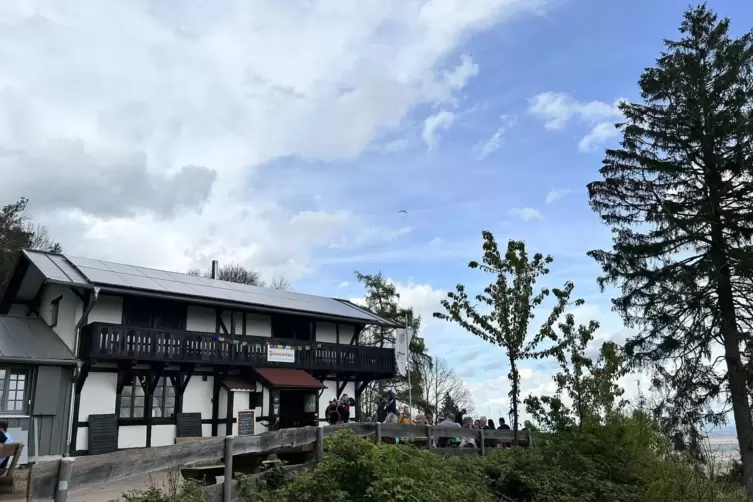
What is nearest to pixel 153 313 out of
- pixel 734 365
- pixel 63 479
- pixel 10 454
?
pixel 10 454

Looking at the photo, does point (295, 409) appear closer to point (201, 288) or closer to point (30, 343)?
point (201, 288)

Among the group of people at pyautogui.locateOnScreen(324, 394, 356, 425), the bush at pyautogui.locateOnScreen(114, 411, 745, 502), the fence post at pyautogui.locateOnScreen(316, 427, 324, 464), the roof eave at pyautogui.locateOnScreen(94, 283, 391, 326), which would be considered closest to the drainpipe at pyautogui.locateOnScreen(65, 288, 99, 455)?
the roof eave at pyautogui.locateOnScreen(94, 283, 391, 326)

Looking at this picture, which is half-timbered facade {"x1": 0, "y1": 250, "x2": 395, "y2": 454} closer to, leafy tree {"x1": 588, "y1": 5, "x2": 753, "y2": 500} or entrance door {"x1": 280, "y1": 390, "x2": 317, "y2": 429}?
entrance door {"x1": 280, "y1": 390, "x2": 317, "y2": 429}

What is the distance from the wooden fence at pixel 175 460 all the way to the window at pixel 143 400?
28.2ft

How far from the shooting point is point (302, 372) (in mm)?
21781

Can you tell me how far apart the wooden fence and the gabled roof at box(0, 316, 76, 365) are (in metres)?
7.52

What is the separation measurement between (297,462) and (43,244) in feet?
99.8

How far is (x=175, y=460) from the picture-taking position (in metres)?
6.82

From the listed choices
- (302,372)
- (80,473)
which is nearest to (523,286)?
(80,473)

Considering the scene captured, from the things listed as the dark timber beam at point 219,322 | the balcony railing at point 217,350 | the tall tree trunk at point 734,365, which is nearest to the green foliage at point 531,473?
the tall tree trunk at point 734,365

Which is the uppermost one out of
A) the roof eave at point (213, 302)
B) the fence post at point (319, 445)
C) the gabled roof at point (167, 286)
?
the gabled roof at point (167, 286)

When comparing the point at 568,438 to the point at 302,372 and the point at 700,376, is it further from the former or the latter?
the point at 302,372

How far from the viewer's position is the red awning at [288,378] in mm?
19969

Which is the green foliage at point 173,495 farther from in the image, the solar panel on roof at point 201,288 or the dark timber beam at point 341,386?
the dark timber beam at point 341,386
